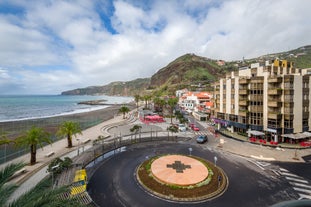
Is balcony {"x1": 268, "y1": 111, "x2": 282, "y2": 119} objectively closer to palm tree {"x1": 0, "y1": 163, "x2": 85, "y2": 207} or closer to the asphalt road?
the asphalt road

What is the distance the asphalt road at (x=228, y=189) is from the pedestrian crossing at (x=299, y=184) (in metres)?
0.55

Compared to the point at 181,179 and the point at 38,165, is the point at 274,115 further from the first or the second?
the point at 38,165

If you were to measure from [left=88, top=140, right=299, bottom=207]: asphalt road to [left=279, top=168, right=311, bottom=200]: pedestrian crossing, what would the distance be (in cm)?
55

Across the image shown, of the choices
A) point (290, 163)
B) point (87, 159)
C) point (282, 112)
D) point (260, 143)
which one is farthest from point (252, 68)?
point (87, 159)

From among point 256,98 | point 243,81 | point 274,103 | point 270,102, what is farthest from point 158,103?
point 274,103

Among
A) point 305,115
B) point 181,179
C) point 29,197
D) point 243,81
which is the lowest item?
point 181,179

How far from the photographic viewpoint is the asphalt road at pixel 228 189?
16.4 metres

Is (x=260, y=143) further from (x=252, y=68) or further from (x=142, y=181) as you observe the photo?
(x=142, y=181)

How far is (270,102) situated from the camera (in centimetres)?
3694

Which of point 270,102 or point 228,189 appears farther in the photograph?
point 270,102

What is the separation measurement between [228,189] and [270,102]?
90.5 feet

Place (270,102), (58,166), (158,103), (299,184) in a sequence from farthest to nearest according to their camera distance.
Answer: (158,103)
(270,102)
(58,166)
(299,184)

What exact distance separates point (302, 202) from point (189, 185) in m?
16.3

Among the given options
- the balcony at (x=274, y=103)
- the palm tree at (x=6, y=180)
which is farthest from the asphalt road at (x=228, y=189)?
the balcony at (x=274, y=103)
